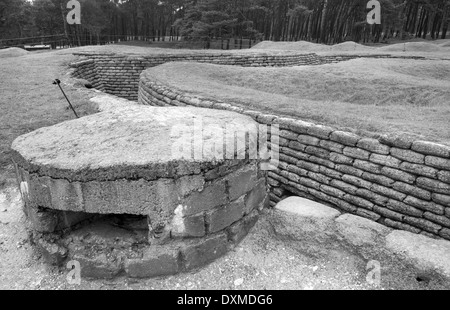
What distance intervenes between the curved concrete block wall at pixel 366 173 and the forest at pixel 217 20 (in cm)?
2299

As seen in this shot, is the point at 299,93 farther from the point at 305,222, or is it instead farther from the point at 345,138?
the point at 305,222

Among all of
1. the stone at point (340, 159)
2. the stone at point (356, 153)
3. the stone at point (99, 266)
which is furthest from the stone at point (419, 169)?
the stone at point (99, 266)

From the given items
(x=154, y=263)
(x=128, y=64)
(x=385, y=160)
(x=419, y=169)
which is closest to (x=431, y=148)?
(x=419, y=169)

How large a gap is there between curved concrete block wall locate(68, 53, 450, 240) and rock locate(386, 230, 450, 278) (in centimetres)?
141

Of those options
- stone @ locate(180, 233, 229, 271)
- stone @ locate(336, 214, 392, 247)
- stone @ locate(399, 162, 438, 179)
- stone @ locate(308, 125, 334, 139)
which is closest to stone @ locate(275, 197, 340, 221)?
stone @ locate(336, 214, 392, 247)

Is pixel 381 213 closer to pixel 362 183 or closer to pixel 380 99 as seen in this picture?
pixel 362 183

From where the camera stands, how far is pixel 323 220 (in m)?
2.97

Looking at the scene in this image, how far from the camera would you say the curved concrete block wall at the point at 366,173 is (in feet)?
12.6

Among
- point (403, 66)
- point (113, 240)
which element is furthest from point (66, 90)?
point (403, 66)

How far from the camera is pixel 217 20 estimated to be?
27156 mm

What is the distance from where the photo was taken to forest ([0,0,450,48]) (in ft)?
88.5

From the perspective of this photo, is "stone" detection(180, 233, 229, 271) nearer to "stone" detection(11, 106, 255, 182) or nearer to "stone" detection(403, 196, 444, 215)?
"stone" detection(11, 106, 255, 182)

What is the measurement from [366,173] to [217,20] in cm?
Result: 2526
